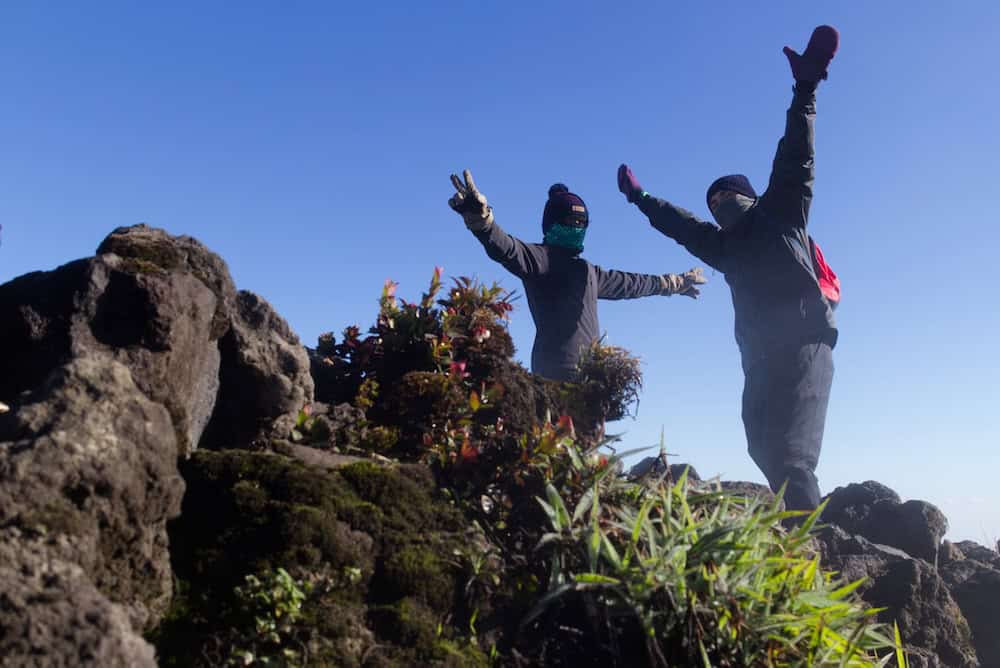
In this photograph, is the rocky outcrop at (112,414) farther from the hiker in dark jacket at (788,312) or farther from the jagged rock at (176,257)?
the hiker in dark jacket at (788,312)

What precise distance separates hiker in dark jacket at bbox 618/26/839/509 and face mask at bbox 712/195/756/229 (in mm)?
266

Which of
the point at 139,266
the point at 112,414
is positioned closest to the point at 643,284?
the point at 139,266

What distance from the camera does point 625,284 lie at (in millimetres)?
9086

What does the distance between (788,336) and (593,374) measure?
3.42m

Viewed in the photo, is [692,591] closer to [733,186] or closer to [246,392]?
[246,392]

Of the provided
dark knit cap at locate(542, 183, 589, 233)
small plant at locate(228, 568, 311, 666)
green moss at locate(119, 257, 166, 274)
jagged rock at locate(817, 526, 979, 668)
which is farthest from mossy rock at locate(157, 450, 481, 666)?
dark knit cap at locate(542, 183, 589, 233)

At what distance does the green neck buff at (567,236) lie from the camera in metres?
8.48

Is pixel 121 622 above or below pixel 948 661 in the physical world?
below

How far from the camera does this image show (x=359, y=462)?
3592 millimetres

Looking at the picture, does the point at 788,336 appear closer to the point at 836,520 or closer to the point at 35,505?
the point at 836,520

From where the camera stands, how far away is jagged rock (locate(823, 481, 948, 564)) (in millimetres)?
7535

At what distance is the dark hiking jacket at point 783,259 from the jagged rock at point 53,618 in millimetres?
7229

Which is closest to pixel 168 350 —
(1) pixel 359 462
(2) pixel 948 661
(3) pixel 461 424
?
(1) pixel 359 462

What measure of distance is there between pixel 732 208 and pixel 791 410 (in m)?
2.62
